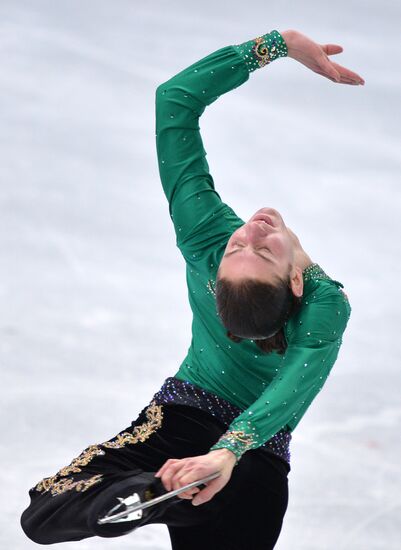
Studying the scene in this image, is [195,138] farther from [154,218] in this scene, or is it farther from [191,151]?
[154,218]

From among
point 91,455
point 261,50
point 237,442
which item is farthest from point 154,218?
point 237,442

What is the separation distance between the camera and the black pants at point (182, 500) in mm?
3689

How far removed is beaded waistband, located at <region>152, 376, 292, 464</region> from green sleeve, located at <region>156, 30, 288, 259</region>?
433 millimetres

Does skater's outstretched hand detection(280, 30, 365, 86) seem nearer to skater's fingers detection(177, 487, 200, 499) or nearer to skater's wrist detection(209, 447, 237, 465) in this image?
skater's wrist detection(209, 447, 237, 465)

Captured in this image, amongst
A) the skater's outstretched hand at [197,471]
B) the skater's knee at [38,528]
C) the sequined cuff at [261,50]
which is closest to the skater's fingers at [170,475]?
the skater's outstretched hand at [197,471]

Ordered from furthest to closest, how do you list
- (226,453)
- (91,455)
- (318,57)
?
(318,57) → (91,455) → (226,453)

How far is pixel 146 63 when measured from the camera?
22.9ft

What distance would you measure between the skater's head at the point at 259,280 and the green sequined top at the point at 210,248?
77 mm

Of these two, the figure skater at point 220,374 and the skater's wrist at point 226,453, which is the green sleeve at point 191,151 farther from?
the skater's wrist at point 226,453

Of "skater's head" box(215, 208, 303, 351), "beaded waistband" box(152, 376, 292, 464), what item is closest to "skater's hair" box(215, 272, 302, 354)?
"skater's head" box(215, 208, 303, 351)

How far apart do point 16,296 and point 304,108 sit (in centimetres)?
196

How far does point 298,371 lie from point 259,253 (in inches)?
14.2

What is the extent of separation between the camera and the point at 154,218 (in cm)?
619

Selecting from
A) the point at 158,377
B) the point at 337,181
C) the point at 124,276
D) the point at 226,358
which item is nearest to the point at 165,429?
the point at 226,358
